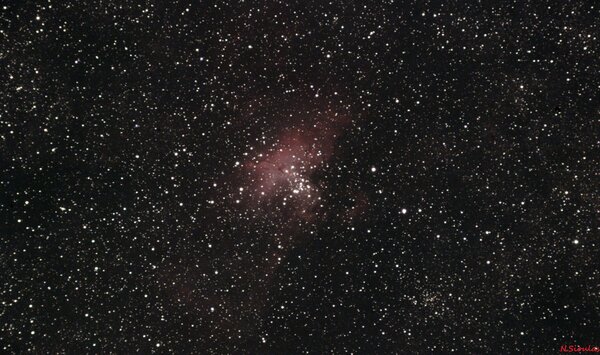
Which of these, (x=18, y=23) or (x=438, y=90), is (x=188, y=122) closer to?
(x=18, y=23)

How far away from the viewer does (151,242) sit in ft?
2.12

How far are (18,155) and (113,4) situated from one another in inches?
11.9

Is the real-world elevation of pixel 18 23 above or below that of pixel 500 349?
above

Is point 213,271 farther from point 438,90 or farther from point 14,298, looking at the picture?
point 438,90

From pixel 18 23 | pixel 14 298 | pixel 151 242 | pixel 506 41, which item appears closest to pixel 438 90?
pixel 506 41

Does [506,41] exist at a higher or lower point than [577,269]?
higher

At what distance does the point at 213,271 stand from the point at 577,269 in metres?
0.64

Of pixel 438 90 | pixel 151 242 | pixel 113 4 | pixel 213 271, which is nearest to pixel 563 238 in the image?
pixel 438 90

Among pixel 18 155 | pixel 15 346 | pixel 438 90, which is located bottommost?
pixel 15 346

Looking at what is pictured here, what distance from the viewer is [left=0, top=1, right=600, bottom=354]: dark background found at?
0.63 metres

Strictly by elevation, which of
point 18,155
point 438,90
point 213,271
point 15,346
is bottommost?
point 15,346

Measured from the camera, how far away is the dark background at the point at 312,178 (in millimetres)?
626

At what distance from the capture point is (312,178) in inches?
25.5

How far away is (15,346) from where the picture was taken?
64 cm
